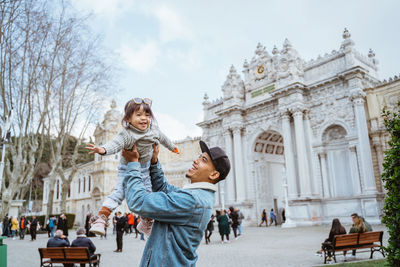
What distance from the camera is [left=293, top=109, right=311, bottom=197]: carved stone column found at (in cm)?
2094

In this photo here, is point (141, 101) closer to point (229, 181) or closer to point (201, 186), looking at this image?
point (201, 186)

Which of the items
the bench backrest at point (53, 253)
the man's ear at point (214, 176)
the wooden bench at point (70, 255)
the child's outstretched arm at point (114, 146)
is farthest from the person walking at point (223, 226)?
→ the child's outstretched arm at point (114, 146)

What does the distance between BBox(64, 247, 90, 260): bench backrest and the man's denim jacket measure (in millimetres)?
6438

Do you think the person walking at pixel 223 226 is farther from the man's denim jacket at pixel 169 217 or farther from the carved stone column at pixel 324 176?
the man's denim jacket at pixel 169 217

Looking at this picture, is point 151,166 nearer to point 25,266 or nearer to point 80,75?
point 25,266

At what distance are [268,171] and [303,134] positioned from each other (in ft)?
20.3

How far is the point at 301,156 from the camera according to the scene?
70.6ft

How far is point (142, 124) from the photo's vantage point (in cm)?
239

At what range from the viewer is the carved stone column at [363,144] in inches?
723

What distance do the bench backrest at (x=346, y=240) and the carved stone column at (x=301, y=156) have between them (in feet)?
41.6

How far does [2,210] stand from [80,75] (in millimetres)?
8991

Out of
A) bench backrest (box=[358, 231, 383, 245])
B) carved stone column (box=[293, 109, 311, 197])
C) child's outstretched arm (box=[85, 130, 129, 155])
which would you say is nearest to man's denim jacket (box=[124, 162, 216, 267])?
child's outstretched arm (box=[85, 130, 129, 155])

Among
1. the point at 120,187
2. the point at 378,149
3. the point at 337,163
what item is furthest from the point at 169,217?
the point at 337,163

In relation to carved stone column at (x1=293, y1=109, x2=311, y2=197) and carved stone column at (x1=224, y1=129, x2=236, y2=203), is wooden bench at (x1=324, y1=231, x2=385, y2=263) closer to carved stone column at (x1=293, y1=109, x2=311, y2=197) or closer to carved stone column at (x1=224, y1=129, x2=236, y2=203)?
carved stone column at (x1=293, y1=109, x2=311, y2=197)
